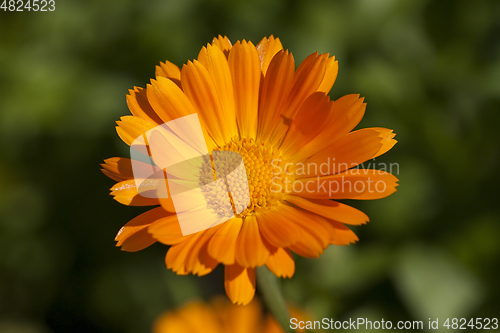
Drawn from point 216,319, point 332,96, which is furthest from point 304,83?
point 216,319

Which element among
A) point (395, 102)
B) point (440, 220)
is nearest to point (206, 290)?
point (440, 220)

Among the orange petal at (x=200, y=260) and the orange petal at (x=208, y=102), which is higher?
the orange petal at (x=208, y=102)

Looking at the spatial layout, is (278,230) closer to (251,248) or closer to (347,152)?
(251,248)

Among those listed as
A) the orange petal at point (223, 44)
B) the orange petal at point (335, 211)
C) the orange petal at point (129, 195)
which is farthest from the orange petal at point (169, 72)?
the orange petal at point (335, 211)

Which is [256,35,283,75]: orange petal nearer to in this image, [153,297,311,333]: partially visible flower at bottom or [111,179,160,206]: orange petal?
[111,179,160,206]: orange petal

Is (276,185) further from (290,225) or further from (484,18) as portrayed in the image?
(484,18)

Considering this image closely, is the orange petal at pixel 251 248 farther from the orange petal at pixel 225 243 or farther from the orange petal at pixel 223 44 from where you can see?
the orange petal at pixel 223 44

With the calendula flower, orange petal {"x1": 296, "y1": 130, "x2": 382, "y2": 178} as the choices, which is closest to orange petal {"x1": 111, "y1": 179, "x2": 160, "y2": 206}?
the calendula flower
